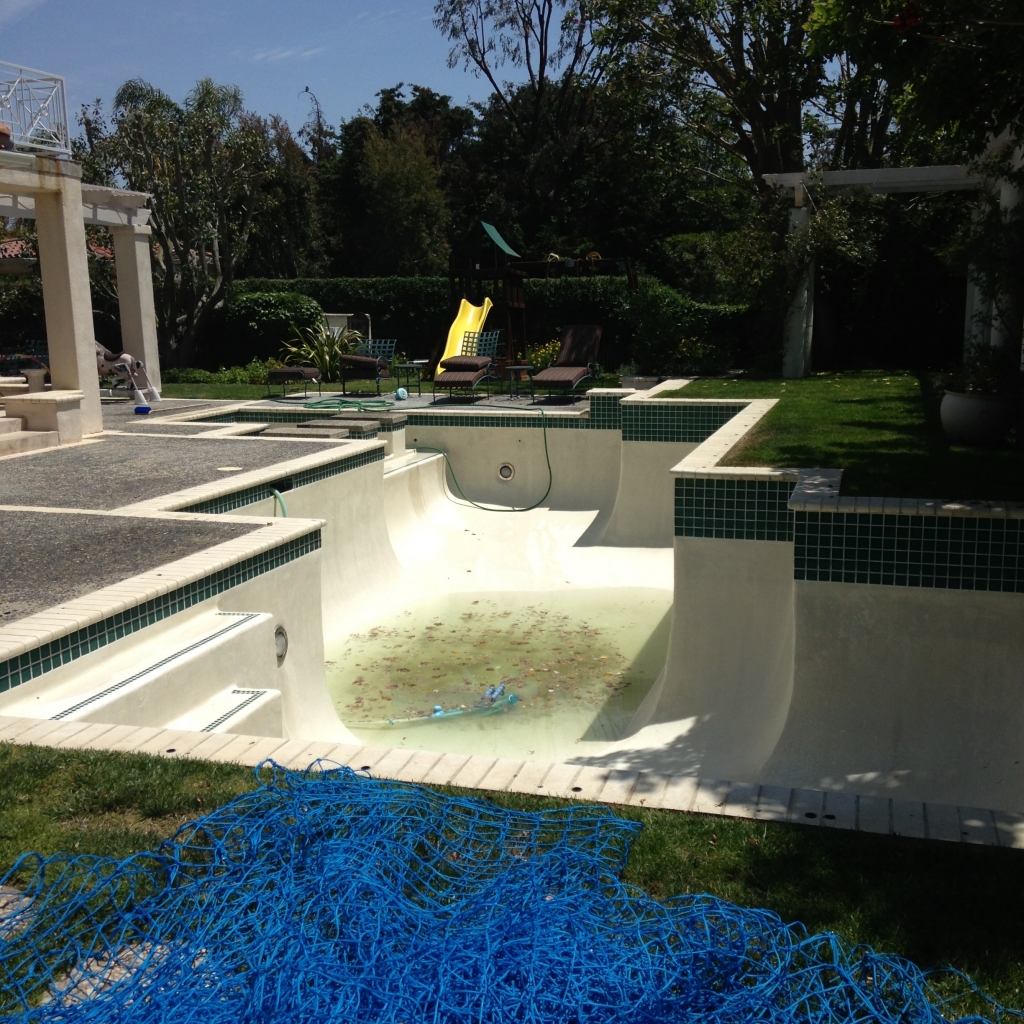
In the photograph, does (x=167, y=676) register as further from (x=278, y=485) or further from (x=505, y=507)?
(x=505, y=507)

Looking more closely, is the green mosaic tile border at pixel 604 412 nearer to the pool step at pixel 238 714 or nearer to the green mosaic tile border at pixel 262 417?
the green mosaic tile border at pixel 262 417

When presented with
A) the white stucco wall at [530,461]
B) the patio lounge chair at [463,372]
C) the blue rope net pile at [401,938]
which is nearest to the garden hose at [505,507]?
the white stucco wall at [530,461]

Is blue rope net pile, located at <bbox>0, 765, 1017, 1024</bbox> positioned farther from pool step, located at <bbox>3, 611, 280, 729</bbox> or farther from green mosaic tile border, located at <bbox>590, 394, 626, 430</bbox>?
green mosaic tile border, located at <bbox>590, 394, 626, 430</bbox>

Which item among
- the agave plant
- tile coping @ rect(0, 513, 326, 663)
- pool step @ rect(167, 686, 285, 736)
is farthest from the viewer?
the agave plant

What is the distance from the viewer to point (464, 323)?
1909 centimetres

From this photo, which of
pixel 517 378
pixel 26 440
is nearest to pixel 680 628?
pixel 26 440

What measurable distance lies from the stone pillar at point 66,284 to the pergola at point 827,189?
9587mm

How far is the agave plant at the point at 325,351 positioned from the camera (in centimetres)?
1883

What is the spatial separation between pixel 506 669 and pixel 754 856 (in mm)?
5079

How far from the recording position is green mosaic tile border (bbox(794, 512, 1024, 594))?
5.40 metres

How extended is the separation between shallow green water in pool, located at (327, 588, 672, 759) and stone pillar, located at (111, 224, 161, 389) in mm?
8302

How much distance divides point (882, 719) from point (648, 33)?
59.2ft

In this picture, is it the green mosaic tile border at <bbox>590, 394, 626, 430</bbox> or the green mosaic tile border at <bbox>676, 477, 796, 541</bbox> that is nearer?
the green mosaic tile border at <bbox>676, 477, 796, 541</bbox>

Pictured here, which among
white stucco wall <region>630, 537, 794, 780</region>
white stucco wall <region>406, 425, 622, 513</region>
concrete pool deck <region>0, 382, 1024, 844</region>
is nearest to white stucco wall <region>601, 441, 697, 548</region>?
white stucco wall <region>406, 425, 622, 513</region>
